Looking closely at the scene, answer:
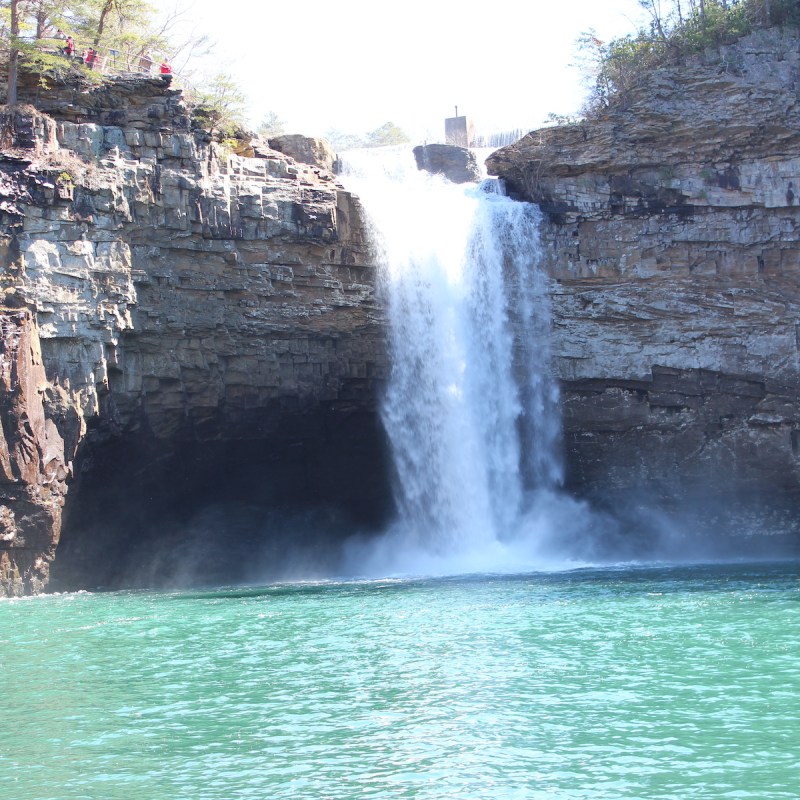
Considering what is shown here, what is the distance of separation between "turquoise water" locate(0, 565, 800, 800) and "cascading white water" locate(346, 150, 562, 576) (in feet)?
28.4

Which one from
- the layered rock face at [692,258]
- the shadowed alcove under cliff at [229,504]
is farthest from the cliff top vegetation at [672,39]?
the shadowed alcove under cliff at [229,504]

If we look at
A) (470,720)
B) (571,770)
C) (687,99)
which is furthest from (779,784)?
(687,99)

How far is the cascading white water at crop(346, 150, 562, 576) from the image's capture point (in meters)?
26.6

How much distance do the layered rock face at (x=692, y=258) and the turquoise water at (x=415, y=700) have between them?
8980 millimetres

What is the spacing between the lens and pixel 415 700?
10992mm

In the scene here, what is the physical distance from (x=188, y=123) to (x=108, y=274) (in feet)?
13.0

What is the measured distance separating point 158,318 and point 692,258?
1299cm

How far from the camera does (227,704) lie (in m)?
11.1

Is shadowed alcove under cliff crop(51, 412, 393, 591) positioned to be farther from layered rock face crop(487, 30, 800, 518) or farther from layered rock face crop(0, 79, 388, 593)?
layered rock face crop(487, 30, 800, 518)

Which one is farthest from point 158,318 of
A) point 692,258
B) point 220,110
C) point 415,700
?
point 415,700

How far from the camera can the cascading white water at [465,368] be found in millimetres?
26562

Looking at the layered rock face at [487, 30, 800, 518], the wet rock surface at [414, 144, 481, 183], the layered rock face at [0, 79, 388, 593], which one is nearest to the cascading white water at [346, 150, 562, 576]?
the layered rock face at [487, 30, 800, 518]

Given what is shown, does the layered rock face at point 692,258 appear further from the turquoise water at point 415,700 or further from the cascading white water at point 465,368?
the turquoise water at point 415,700

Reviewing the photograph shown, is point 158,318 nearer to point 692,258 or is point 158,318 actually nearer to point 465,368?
point 465,368
